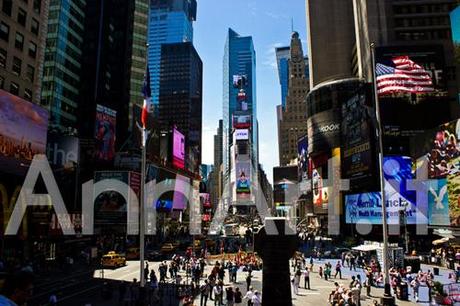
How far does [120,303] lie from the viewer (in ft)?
80.5

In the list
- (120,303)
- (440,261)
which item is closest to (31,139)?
(120,303)

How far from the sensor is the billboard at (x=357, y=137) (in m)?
63.8

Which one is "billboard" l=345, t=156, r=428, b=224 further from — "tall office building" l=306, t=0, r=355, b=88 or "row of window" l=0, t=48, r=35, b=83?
"tall office building" l=306, t=0, r=355, b=88

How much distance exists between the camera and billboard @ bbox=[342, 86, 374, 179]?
2514 inches

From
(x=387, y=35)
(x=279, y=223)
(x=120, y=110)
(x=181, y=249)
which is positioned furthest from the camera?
(x=120, y=110)

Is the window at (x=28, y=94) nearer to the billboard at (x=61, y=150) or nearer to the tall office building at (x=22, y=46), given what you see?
the tall office building at (x=22, y=46)

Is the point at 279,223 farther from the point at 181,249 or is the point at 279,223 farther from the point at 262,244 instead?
the point at 181,249

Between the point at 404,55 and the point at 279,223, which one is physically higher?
the point at 404,55

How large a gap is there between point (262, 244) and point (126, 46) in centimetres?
8938

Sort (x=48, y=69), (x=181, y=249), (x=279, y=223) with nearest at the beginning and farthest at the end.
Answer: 1. (x=279, y=223)
2. (x=181, y=249)
3. (x=48, y=69)

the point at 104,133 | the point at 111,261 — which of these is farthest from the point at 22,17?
the point at 111,261

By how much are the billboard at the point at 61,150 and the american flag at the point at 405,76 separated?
47.3 metres

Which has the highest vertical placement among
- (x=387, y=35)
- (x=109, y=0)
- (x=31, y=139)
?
(x=109, y=0)

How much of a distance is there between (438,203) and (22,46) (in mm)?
50770
